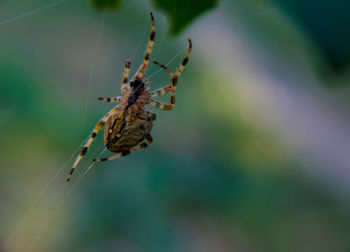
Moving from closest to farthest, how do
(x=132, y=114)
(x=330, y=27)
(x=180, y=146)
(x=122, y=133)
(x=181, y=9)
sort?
(x=181, y=9), (x=330, y=27), (x=122, y=133), (x=132, y=114), (x=180, y=146)

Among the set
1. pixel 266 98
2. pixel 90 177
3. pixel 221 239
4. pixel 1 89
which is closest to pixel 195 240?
pixel 221 239

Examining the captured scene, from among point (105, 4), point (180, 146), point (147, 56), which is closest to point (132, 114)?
point (147, 56)

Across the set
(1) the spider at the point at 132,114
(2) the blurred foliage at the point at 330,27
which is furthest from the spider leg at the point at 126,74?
(2) the blurred foliage at the point at 330,27

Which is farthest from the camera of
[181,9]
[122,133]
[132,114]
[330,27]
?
[132,114]

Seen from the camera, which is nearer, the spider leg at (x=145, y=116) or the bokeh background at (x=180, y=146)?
the spider leg at (x=145, y=116)

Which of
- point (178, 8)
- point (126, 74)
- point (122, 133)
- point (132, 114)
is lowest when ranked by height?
point (122, 133)

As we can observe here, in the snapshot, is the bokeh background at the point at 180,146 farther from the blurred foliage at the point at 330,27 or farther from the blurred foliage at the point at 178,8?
the blurred foliage at the point at 178,8

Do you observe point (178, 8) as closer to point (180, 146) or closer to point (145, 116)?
point (145, 116)

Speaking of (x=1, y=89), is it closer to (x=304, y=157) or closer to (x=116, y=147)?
(x=116, y=147)

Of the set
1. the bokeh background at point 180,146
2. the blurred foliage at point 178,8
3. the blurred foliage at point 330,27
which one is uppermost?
the blurred foliage at point 330,27
